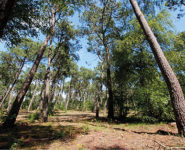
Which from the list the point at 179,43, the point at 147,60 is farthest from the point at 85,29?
the point at 179,43

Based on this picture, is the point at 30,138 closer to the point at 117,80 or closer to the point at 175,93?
the point at 175,93

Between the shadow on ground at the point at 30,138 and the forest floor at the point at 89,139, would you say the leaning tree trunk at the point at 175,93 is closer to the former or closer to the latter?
the forest floor at the point at 89,139

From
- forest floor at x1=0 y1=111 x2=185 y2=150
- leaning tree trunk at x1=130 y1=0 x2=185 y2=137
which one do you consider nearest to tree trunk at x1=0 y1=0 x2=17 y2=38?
forest floor at x1=0 y1=111 x2=185 y2=150

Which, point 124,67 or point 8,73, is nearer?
point 124,67

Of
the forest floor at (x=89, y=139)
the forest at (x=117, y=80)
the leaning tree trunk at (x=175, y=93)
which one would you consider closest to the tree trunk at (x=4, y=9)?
the forest at (x=117, y=80)

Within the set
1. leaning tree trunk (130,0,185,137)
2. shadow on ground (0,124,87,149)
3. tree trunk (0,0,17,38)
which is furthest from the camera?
leaning tree trunk (130,0,185,137)

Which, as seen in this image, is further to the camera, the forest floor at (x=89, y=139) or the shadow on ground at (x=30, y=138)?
the shadow on ground at (x=30, y=138)

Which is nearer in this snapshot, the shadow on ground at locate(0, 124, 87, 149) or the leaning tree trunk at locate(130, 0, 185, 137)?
the shadow on ground at locate(0, 124, 87, 149)

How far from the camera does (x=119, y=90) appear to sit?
10.4m

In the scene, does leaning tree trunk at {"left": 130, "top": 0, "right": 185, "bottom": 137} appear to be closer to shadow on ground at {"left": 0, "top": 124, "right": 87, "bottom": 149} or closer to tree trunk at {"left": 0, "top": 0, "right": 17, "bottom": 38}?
shadow on ground at {"left": 0, "top": 124, "right": 87, "bottom": 149}

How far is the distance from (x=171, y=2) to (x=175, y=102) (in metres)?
7.10

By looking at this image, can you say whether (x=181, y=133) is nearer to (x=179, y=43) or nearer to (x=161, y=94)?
(x=161, y=94)

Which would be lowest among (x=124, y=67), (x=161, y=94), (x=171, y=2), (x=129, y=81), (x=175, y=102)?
(x=175, y=102)

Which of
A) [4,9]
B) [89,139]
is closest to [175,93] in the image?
[89,139]
